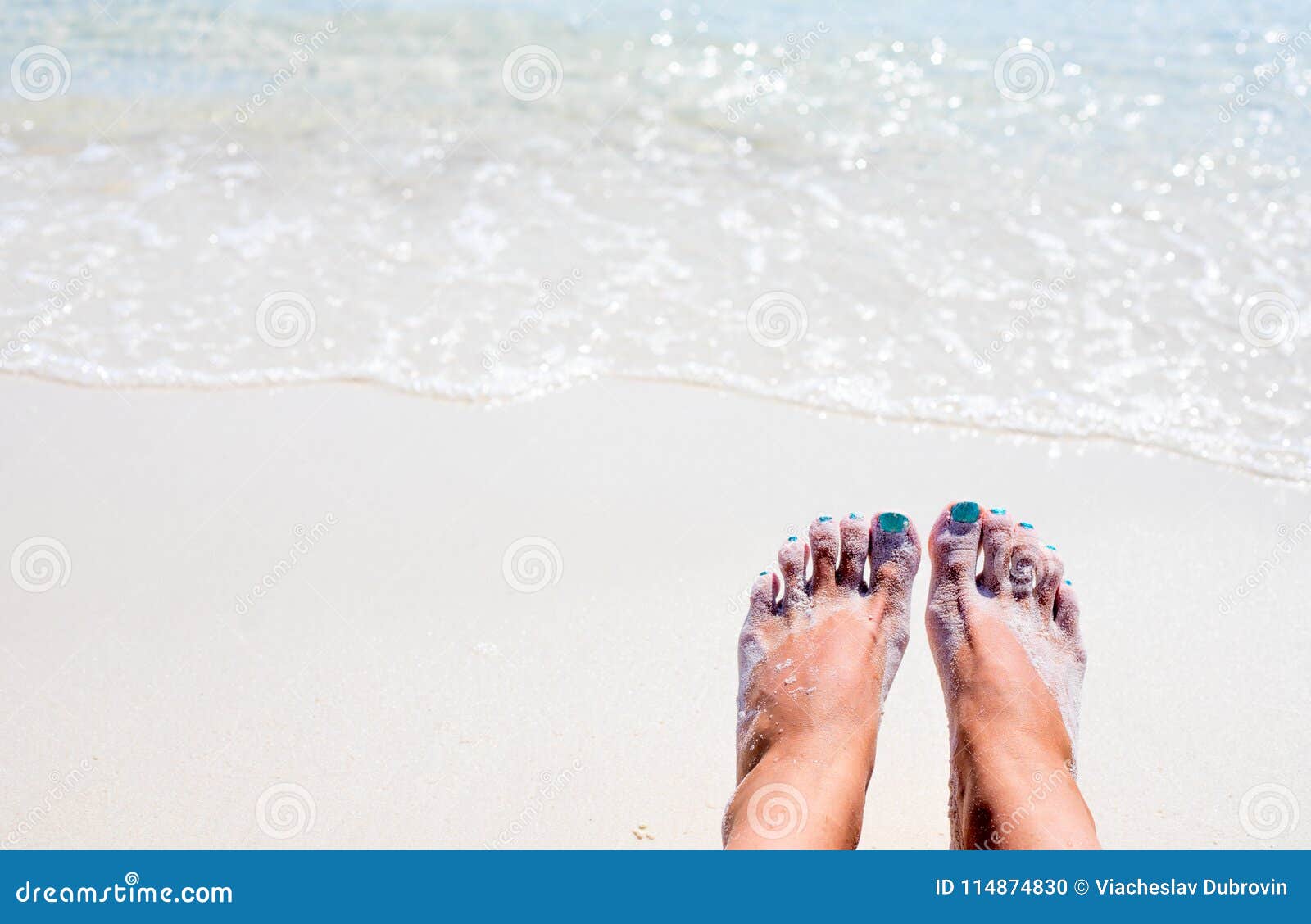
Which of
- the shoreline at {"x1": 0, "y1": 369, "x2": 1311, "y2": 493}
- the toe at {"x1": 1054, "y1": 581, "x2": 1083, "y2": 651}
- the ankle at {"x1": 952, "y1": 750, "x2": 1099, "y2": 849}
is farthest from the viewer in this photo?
the shoreline at {"x1": 0, "y1": 369, "x2": 1311, "y2": 493}

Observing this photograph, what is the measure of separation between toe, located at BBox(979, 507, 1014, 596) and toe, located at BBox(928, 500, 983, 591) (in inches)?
1.3

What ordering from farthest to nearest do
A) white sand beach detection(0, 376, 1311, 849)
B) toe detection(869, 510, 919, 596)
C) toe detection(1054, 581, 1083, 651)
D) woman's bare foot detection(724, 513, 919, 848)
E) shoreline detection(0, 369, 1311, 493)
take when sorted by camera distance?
1. shoreline detection(0, 369, 1311, 493)
2. toe detection(869, 510, 919, 596)
3. toe detection(1054, 581, 1083, 651)
4. white sand beach detection(0, 376, 1311, 849)
5. woman's bare foot detection(724, 513, 919, 848)

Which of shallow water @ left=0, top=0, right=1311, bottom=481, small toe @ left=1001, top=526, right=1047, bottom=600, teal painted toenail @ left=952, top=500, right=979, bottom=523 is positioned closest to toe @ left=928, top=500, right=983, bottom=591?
teal painted toenail @ left=952, top=500, right=979, bottom=523

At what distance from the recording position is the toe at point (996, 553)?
308 centimetres

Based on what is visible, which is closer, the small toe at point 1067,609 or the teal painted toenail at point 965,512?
the small toe at point 1067,609

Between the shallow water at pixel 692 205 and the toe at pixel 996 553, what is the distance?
18.8 inches

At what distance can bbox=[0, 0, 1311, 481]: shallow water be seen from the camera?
3.70 m

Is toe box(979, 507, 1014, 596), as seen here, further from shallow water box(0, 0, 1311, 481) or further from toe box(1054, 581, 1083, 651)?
shallow water box(0, 0, 1311, 481)

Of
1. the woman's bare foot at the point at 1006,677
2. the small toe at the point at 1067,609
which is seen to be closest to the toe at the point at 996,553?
the woman's bare foot at the point at 1006,677

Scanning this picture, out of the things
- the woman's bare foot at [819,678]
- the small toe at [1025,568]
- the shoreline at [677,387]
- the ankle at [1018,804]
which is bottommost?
the ankle at [1018,804]

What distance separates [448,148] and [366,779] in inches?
133

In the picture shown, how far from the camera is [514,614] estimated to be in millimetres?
2932

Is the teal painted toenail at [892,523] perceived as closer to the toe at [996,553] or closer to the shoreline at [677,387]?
the toe at [996,553]

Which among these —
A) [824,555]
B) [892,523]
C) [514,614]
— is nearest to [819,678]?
[824,555]
